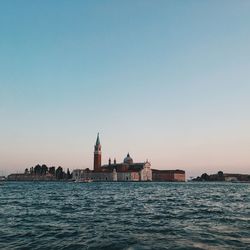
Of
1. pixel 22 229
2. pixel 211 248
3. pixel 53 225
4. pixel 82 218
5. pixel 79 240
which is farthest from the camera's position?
pixel 82 218

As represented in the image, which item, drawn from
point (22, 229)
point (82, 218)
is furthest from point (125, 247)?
point (82, 218)

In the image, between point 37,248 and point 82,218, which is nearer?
point 37,248

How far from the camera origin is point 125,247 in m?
17.0

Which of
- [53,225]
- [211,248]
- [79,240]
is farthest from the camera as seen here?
[53,225]

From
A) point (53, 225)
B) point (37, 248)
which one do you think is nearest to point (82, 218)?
point (53, 225)

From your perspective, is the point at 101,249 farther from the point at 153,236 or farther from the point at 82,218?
the point at 82,218

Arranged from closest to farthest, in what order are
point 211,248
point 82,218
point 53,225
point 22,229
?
point 211,248 → point 22,229 → point 53,225 → point 82,218

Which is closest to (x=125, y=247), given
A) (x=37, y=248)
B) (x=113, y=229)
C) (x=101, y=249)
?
(x=101, y=249)

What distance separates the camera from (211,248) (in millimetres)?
16750

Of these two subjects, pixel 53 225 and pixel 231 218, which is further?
pixel 231 218

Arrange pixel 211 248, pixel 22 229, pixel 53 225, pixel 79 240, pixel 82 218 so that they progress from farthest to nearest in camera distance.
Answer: pixel 82 218 < pixel 53 225 < pixel 22 229 < pixel 79 240 < pixel 211 248

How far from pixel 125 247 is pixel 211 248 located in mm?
3909

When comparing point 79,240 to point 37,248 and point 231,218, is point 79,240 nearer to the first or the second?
point 37,248

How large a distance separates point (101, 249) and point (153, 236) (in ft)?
13.0
